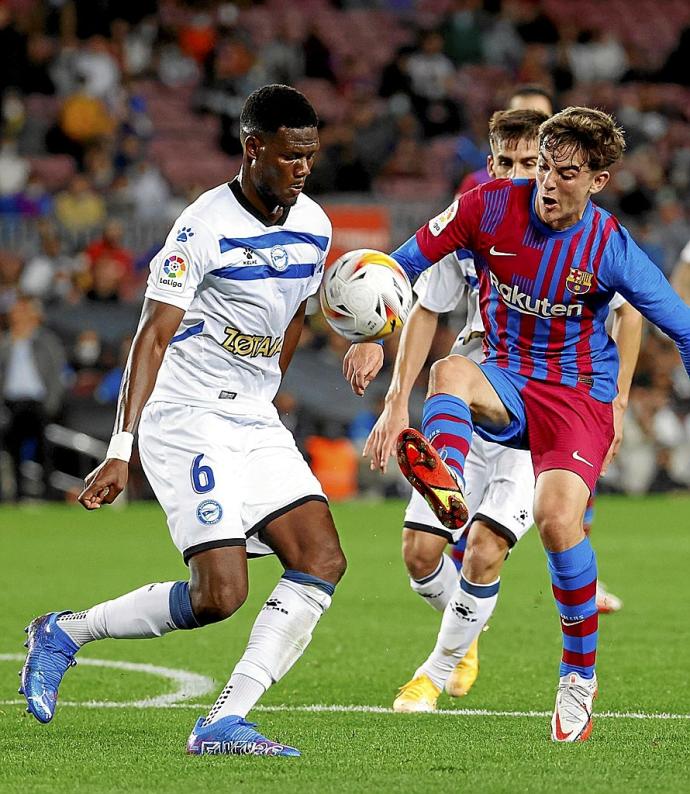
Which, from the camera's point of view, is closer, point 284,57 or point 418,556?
point 418,556

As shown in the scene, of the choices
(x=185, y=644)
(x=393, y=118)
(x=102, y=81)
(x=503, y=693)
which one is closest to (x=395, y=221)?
(x=393, y=118)

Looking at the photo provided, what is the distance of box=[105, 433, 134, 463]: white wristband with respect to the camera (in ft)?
16.5

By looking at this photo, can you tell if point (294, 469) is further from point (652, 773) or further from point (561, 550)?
point (652, 773)

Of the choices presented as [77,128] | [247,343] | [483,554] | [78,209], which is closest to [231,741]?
[247,343]

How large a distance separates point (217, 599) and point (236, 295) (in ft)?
3.65

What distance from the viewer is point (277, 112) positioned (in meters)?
5.41

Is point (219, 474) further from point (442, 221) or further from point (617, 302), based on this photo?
point (617, 302)

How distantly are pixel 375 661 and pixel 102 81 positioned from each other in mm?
13672

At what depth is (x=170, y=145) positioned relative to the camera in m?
20.3

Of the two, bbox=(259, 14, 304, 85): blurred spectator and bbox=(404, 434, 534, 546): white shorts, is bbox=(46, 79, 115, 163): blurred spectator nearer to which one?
bbox=(259, 14, 304, 85): blurred spectator

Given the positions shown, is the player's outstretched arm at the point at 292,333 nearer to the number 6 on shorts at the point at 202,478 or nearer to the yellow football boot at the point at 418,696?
the number 6 on shorts at the point at 202,478

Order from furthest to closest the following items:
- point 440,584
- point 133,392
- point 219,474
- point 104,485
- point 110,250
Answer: point 110,250 → point 440,584 → point 219,474 → point 133,392 → point 104,485

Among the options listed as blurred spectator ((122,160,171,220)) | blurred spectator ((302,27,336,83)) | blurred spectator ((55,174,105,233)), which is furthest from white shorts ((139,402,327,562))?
blurred spectator ((302,27,336,83))

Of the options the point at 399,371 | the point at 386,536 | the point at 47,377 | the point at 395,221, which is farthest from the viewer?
the point at 395,221
